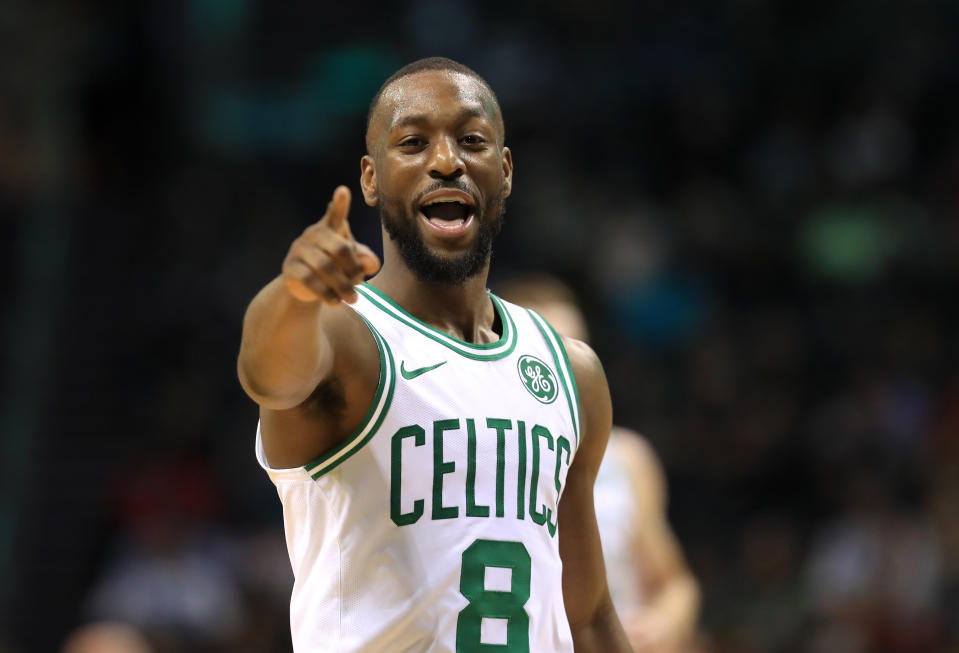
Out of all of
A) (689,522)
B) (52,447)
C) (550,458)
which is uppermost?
(52,447)

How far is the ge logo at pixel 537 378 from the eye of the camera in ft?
11.3

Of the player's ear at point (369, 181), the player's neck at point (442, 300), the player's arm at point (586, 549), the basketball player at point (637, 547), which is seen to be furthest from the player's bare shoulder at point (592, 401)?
the basketball player at point (637, 547)

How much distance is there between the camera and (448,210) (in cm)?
337

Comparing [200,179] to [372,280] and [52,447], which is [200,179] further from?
[372,280]

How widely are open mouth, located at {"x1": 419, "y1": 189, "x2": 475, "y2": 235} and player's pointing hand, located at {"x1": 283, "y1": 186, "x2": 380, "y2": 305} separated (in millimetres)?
702

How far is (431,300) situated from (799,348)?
7.46 meters

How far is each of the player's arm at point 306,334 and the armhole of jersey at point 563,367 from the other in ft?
2.12

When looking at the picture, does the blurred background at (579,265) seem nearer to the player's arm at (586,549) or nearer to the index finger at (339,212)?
the player's arm at (586,549)

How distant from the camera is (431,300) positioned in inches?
137

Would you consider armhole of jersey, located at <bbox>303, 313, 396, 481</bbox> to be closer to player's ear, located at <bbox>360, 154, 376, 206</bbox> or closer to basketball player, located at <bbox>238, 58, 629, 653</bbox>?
basketball player, located at <bbox>238, 58, 629, 653</bbox>

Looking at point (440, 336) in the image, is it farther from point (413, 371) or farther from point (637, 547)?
point (637, 547)

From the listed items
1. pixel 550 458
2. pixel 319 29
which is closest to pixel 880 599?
pixel 550 458

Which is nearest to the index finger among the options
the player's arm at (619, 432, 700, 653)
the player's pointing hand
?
the player's pointing hand

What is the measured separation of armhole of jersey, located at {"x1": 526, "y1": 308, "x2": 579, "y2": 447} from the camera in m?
3.55
